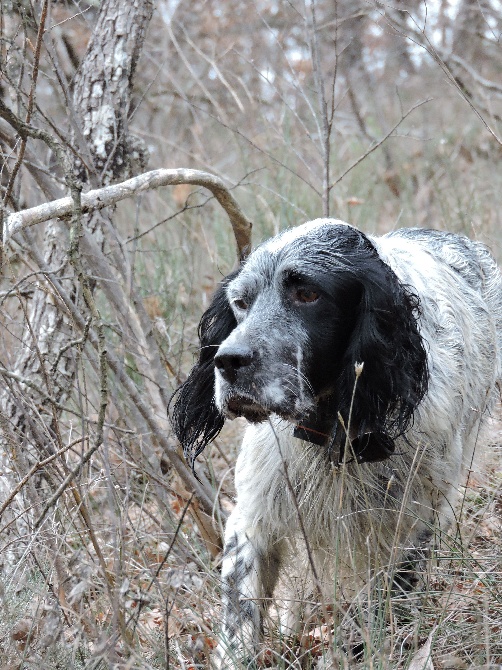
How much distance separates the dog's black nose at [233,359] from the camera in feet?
8.73

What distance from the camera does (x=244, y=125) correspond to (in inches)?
313

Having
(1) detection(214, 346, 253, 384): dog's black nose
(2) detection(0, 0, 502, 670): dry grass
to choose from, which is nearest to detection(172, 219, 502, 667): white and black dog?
(1) detection(214, 346, 253, 384): dog's black nose

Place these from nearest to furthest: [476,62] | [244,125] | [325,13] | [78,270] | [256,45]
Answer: [78,270], [244,125], [256,45], [476,62], [325,13]

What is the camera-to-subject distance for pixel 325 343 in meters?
2.94

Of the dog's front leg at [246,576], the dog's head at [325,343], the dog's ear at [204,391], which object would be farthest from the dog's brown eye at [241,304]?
the dog's front leg at [246,576]

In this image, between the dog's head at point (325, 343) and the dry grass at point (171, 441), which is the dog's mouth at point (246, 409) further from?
the dry grass at point (171, 441)

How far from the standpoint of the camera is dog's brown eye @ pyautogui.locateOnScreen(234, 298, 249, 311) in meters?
3.12

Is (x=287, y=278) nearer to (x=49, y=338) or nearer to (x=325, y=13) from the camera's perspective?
(x=49, y=338)

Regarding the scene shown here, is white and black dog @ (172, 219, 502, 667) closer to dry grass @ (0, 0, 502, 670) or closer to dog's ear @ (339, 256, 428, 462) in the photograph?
dog's ear @ (339, 256, 428, 462)

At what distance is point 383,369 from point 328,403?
27 cm

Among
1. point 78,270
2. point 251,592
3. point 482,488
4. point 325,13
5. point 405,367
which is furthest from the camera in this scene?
point 325,13

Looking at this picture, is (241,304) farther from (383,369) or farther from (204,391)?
(383,369)

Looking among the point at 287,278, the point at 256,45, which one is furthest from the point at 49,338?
the point at 256,45

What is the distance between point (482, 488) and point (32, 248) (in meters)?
2.22
